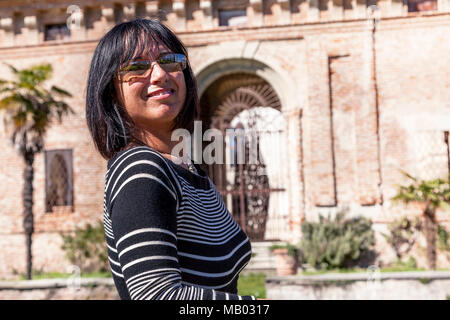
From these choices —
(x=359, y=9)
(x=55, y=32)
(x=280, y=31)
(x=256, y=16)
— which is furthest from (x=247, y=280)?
(x=55, y=32)

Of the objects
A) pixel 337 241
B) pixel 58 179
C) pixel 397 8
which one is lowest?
pixel 337 241

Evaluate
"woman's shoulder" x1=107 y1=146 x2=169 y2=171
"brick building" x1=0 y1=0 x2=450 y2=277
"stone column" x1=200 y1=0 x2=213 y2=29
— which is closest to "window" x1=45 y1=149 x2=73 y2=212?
"brick building" x1=0 y1=0 x2=450 y2=277

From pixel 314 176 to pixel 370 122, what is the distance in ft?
5.87

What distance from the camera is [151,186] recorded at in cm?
105

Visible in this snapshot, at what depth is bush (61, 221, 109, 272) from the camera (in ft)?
39.3

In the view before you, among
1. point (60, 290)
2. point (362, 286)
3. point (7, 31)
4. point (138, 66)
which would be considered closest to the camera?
point (138, 66)

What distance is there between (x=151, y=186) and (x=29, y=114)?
11674 millimetres

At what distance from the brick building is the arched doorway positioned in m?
0.04

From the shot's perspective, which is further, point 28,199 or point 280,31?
point 280,31

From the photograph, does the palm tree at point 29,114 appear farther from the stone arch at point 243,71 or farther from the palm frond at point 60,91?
the stone arch at point 243,71

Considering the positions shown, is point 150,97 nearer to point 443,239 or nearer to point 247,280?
point 247,280

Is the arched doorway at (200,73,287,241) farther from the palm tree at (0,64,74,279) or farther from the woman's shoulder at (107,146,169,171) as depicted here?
the woman's shoulder at (107,146,169,171)

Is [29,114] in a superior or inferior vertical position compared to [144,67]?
superior

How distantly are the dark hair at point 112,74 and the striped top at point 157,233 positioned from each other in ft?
0.42
